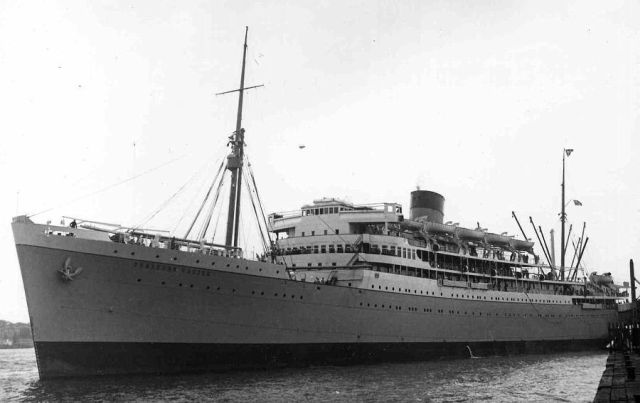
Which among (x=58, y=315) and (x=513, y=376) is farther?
(x=513, y=376)

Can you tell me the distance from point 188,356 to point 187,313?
149 centimetres

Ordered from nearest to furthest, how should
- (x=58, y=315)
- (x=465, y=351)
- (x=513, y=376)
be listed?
(x=58, y=315), (x=513, y=376), (x=465, y=351)

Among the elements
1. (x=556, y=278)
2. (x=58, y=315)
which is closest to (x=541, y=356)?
(x=556, y=278)

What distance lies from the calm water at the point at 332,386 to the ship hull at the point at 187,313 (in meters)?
0.74

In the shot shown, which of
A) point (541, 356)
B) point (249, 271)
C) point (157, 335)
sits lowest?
point (541, 356)

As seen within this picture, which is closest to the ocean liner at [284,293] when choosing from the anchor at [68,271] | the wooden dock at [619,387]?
the anchor at [68,271]

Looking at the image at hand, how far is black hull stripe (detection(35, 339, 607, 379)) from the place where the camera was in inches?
683

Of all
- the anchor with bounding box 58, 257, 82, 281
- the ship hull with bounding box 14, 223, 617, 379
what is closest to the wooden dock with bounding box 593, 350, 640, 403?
the ship hull with bounding box 14, 223, 617, 379

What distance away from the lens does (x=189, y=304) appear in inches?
741

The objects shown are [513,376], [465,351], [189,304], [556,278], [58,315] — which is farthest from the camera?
[556,278]

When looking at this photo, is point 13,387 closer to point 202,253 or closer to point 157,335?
point 157,335

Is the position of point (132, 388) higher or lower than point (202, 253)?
lower

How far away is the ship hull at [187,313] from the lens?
56.9ft

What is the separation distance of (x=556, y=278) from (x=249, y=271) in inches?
1174
